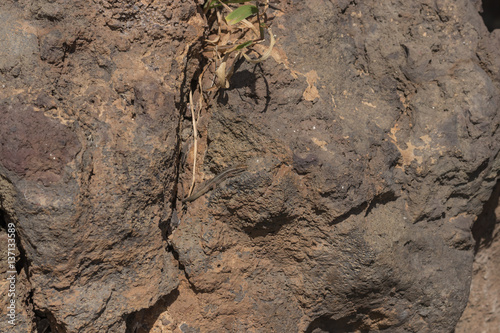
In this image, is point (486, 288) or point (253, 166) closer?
point (253, 166)

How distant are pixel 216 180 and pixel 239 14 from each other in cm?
66

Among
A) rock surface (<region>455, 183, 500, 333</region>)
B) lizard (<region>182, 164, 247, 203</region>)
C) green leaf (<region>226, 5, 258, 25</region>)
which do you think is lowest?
rock surface (<region>455, 183, 500, 333</region>)

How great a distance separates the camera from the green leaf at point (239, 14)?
1.94 m

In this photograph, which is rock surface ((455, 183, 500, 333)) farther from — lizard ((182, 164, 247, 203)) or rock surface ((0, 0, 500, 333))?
lizard ((182, 164, 247, 203))

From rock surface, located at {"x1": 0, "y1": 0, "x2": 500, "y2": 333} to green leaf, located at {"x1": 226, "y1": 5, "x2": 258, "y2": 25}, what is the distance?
0.41 feet

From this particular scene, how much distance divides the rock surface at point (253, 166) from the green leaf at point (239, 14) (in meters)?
0.12

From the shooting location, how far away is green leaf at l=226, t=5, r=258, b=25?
76.5 inches

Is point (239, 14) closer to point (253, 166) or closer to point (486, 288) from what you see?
point (253, 166)

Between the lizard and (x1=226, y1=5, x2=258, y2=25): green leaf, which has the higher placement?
(x1=226, y1=5, x2=258, y2=25): green leaf

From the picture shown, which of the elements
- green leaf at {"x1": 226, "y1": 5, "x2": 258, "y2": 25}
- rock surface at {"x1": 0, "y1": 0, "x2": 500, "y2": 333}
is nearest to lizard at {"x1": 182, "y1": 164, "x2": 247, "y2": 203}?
rock surface at {"x1": 0, "y1": 0, "x2": 500, "y2": 333}

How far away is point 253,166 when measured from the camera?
188 centimetres

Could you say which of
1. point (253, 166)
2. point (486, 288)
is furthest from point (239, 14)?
point (486, 288)

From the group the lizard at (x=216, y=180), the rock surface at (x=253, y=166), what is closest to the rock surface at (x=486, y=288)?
the rock surface at (x=253, y=166)

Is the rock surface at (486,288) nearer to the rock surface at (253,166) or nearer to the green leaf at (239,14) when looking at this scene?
the rock surface at (253,166)
